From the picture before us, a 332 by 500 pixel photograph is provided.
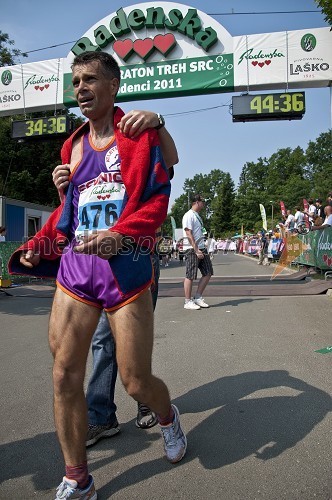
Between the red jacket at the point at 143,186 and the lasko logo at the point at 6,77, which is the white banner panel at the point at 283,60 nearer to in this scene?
the lasko logo at the point at 6,77

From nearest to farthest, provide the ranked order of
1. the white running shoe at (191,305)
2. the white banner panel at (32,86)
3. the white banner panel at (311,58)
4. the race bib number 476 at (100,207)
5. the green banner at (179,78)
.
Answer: the race bib number 476 at (100,207), the white running shoe at (191,305), the white banner panel at (311,58), the green banner at (179,78), the white banner panel at (32,86)

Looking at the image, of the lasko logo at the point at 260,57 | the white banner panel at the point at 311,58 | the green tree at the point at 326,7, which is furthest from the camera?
the lasko logo at the point at 260,57

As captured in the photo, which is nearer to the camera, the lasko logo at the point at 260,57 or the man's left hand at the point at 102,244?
the man's left hand at the point at 102,244

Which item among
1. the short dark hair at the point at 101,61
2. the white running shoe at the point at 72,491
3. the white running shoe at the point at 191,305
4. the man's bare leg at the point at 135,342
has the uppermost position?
the short dark hair at the point at 101,61

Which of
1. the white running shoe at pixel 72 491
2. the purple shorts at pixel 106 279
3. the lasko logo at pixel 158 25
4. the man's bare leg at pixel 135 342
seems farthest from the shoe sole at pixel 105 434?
the lasko logo at pixel 158 25

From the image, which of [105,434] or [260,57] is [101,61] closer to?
[105,434]

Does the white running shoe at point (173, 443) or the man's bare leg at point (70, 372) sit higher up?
the man's bare leg at point (70, 372)

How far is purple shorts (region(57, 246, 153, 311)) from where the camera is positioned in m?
1.94

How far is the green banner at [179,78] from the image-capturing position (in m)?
13.1

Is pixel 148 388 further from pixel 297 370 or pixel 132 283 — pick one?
pixel 297 370

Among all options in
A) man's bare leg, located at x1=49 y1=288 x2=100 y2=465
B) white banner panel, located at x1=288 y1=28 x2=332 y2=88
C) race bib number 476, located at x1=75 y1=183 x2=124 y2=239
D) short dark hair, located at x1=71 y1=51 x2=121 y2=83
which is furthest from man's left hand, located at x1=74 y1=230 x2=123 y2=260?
white banner panel, located at x1=288 y1=28 x2=332 y2=88

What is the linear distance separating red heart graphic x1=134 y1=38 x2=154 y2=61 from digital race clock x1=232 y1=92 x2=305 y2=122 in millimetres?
3559

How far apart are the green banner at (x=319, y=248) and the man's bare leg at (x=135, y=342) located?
29.9 ft

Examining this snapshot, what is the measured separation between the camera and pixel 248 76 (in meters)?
13.0
